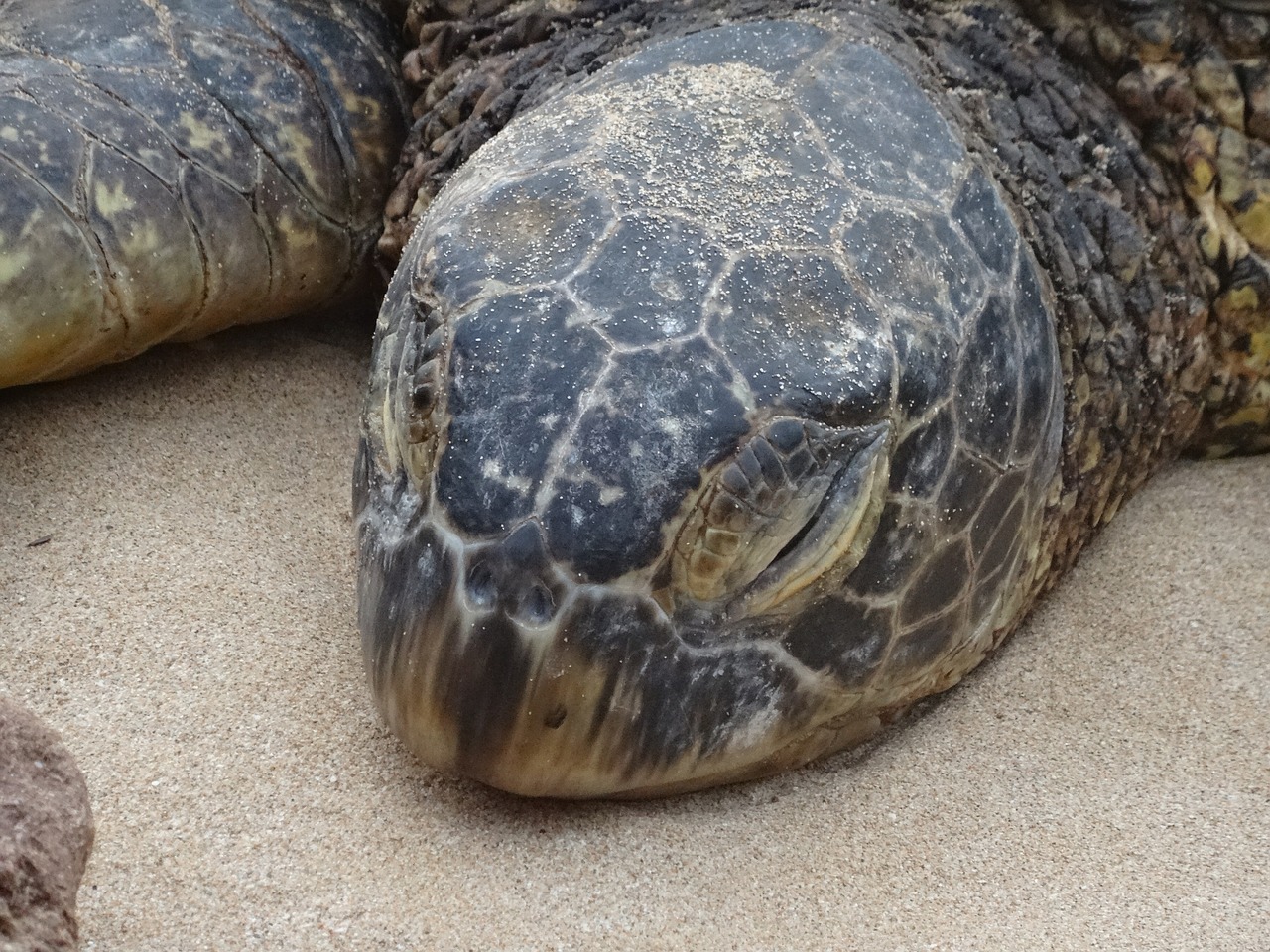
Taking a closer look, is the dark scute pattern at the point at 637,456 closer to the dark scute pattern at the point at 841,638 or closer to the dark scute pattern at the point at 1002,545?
the dark scute pattern at the point at 841,638

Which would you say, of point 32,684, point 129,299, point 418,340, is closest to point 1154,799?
point 418,340

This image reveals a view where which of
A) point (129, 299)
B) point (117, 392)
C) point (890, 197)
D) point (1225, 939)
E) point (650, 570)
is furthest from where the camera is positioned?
point (117, 392)

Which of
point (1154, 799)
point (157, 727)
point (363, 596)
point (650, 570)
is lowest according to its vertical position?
point (1154, 799)

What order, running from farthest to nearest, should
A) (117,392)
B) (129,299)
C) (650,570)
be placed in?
(117,392) < (129,299) < (650,570)

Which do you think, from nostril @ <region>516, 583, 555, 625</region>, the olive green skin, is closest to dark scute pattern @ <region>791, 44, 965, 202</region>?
nostril @ <region>516, 583, 555, 625</region>

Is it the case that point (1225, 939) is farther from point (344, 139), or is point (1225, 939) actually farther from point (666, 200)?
point (344, 139)

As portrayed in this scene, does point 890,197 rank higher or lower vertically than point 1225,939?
higher
